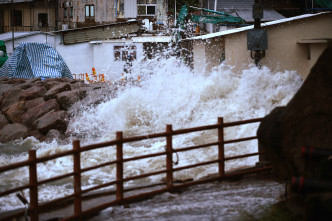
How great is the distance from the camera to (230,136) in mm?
14867

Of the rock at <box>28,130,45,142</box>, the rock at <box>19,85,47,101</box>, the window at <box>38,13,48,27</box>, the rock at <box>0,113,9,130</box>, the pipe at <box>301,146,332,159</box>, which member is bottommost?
the rock at <box>28,130,45,142</box>

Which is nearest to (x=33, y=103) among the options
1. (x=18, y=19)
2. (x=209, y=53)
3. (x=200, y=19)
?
(x=209, y=53)

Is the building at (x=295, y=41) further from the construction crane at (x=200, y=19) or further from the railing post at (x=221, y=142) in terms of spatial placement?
the railing post at (x=221, y=142)

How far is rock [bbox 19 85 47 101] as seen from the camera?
74.7 ft

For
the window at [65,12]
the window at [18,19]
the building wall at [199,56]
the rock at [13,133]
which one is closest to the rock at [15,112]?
the rock at [13,133]

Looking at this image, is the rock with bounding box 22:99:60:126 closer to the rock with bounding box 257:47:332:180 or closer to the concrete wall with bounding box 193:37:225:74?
the concrete wall with bounding box 193:37:225:74

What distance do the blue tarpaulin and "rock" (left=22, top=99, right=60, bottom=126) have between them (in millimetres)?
8167

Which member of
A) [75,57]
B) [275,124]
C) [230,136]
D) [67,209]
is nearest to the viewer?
[275,124]

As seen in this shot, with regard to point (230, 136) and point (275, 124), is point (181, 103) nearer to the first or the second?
point (230, 136)

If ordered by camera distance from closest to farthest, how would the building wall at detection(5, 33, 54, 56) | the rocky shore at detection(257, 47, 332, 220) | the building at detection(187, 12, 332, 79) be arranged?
the rocky shore at detection(257, 47, 332, 220) < the building at detection(187, 12, 332, 79) < the building wall at detection(5, 33, 54, 56)

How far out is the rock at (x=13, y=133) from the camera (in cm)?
1942

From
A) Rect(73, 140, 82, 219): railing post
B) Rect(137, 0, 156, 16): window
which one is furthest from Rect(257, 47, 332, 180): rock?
Rect(137, 0, 156, 16): window

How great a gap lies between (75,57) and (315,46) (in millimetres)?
21576

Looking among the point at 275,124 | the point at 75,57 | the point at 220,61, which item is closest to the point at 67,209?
the point at 275,124
